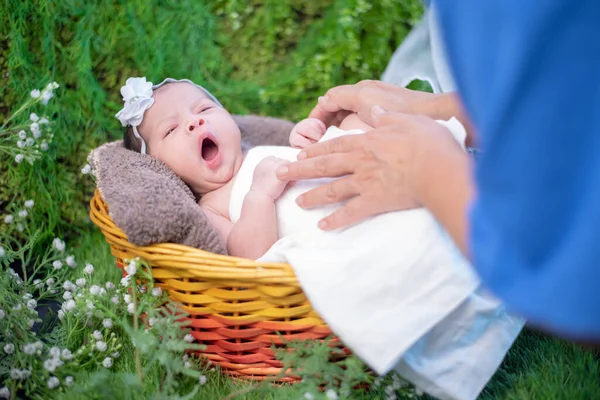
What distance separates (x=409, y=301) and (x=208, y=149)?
0.78m

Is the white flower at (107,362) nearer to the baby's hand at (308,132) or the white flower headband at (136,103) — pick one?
the white flower headband at (136,103)

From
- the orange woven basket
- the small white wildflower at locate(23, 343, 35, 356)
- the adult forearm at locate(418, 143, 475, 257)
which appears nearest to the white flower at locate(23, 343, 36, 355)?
the small white wildflower at locate(23, 343, 35, 356)

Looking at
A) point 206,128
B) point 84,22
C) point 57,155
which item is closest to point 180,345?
point 206,128

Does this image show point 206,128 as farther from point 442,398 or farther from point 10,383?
point 442,398

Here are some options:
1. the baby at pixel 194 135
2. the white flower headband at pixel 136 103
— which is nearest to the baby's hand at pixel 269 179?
the baby at pixel 194 135

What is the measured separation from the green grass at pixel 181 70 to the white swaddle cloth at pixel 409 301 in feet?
0.44

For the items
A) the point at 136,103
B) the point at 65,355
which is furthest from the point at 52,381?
the point at 136,103

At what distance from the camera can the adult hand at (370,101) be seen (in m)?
1.51

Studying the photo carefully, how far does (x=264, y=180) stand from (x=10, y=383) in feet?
2.23

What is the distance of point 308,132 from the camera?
1.73 meters

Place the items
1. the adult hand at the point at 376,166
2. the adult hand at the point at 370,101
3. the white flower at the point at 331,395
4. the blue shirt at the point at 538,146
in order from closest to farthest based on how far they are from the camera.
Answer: the blue shirt at the point at 538,146 → the adult hand at the point at 376,166 → the white flower at the point at 331,395 → the adult hand at the point at 370,101

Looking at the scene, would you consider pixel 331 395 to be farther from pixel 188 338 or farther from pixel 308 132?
pixel 308 132

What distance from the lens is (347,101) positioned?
165cm

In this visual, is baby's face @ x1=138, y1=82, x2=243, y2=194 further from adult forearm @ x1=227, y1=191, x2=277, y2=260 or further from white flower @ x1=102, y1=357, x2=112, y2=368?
white flower @ x1=102, y1=357, x2=112, y2=368
